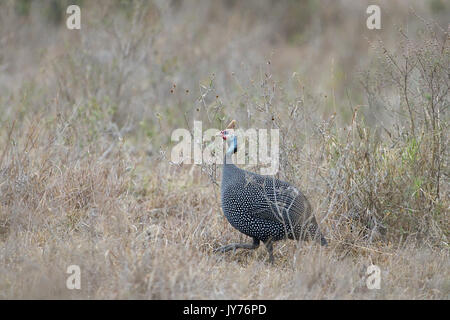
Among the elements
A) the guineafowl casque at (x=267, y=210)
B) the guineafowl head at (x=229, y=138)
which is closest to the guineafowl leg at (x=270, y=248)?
the guineafowl casque at (x=267, y=210)

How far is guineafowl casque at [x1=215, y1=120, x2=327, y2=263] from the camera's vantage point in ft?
14.5

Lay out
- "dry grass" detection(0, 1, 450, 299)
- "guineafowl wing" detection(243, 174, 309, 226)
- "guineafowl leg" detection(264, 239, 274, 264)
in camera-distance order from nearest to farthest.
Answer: "dry grass" detection(0, 1, 450, 299) < "guineafowl wing" detection(243, 174, 309, 226) < "guineafowl leg" detection(264, 239, 274, 264)

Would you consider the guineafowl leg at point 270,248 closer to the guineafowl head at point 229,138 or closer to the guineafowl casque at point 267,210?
the guineafowl casque at point 267,210

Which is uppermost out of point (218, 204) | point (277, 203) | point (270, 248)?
point (277, 203)

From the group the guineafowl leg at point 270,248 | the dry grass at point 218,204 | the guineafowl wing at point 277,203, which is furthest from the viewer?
the guineafowl leg at point 270,248

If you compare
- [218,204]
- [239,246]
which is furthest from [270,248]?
[218,204]

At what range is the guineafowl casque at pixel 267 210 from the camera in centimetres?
442

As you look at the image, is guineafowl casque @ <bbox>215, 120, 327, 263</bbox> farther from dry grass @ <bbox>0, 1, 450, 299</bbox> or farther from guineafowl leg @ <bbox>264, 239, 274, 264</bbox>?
dry grass @ <bbox>0, 1, 450, 299</bbox>

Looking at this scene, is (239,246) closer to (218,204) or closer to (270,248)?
(270,248)

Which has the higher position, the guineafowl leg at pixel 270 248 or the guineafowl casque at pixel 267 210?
the guineafowl casque at pixel 267 210

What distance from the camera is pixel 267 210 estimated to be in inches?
174

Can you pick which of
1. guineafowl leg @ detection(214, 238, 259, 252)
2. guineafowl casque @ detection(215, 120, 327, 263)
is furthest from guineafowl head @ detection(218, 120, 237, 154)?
guineafowl leg @ detection(214, 238, 259, 252)

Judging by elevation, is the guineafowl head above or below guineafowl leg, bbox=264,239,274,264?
above
